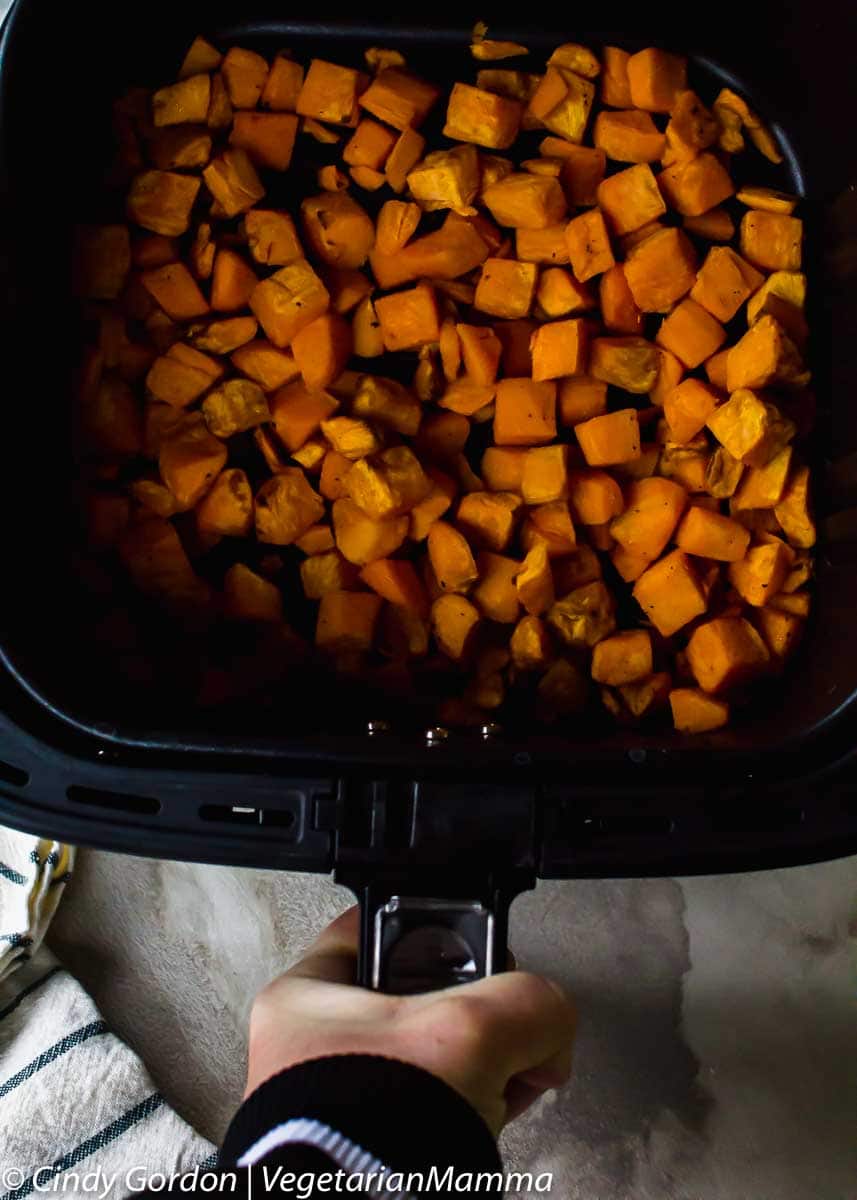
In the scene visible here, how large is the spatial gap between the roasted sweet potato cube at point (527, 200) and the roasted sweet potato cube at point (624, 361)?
0.12 m

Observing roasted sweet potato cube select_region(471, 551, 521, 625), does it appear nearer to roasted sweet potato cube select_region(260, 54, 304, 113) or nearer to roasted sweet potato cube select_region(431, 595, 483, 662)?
roasted sweet potato cube select_region(431, 595, 483, 662)

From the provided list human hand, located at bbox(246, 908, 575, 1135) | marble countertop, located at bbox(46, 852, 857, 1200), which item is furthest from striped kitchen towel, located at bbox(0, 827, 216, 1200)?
human hand, located at bbox(246, 908, 575, 1135)

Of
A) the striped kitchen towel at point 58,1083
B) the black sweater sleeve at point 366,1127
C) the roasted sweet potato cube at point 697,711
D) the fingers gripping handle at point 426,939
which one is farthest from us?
the striped kitchen towel at point 58,1083

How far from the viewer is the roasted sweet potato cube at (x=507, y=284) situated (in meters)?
0.98

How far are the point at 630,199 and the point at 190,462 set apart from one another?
47 cm

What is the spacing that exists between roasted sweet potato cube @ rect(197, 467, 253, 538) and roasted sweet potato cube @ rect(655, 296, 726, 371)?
408 millimetres

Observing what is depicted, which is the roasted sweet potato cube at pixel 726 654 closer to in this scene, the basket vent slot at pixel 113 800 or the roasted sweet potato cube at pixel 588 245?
the roasted sweet potato cube at pixel 588 245

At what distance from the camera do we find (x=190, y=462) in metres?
0.96

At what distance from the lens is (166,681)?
37.1 inches

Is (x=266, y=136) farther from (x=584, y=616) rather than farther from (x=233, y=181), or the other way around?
(x=584, y=616)

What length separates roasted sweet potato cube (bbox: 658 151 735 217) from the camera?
0.98 m

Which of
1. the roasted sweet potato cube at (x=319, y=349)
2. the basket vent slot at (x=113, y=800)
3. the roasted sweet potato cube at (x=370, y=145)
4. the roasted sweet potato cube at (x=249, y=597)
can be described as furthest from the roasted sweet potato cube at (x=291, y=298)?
the basket vent slot at (x=113, y=800)

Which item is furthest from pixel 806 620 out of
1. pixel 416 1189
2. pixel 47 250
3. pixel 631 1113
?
pixel 47 250

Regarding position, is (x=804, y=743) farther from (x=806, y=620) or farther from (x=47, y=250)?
(x=47, y=250)
